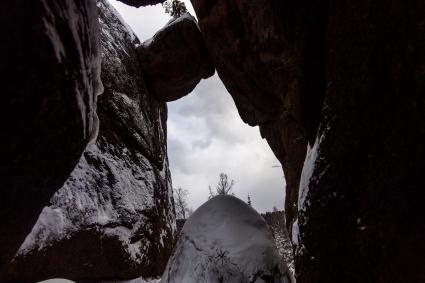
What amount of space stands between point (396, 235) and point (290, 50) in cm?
223

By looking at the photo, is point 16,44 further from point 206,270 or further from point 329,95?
point 206,270

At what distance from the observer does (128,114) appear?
5.77 metres

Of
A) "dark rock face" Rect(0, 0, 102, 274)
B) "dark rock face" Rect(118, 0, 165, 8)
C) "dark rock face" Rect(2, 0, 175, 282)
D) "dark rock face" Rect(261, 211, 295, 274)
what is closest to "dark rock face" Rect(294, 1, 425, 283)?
"dark rock face" Rect(0, 0, 102, 274)

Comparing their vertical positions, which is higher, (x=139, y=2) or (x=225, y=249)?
(x=139, y=2)

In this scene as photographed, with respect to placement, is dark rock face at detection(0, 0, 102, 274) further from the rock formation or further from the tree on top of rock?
the tree on top of rock

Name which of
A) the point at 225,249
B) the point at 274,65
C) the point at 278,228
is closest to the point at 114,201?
the point at 225,249

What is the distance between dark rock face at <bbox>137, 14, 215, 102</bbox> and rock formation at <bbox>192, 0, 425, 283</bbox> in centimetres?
377

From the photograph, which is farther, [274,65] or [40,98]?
[274,65]

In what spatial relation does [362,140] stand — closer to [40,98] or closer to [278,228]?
[40,98]

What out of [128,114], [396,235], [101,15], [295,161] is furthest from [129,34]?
[396,235]

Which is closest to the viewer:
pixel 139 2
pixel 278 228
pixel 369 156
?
pixel 369 156

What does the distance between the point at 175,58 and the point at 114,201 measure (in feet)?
11.6

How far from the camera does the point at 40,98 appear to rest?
1.63m

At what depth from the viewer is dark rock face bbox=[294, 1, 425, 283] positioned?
1.93 metres
